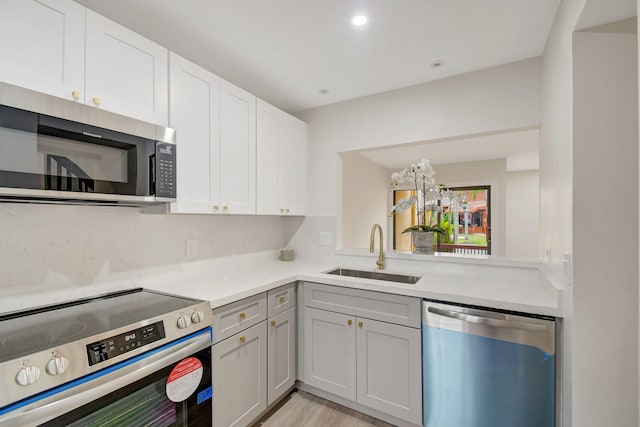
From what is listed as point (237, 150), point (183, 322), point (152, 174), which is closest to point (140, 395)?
point (183, 322)

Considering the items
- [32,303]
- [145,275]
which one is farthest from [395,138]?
[32,303]

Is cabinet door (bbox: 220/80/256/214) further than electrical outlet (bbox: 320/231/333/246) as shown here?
No

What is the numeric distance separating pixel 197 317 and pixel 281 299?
724 mm

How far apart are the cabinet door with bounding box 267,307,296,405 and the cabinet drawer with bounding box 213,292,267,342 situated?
15cm

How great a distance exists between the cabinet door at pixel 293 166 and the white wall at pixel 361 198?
0.69 m

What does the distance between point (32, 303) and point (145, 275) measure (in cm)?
52

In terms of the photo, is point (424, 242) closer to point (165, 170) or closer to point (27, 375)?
point (165, 170)

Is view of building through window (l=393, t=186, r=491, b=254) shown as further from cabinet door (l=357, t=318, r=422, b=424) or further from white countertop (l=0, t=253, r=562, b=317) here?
cabinet door (l=357, t=318, r=422, b=424)

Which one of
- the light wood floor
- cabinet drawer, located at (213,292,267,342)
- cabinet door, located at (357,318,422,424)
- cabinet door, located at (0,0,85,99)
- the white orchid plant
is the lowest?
the light wood floor

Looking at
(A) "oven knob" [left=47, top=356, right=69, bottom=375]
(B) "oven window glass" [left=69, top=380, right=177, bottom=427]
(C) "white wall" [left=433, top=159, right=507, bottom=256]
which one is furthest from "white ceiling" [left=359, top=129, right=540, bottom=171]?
(A) "oven knob" [left=47, top=356, right=69, bottom=375]

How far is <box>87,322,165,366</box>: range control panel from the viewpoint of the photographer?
104 cm

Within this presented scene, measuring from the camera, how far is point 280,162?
2547 mm

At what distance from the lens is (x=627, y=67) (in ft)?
3.90

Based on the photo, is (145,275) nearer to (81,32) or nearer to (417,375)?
(81,32)
